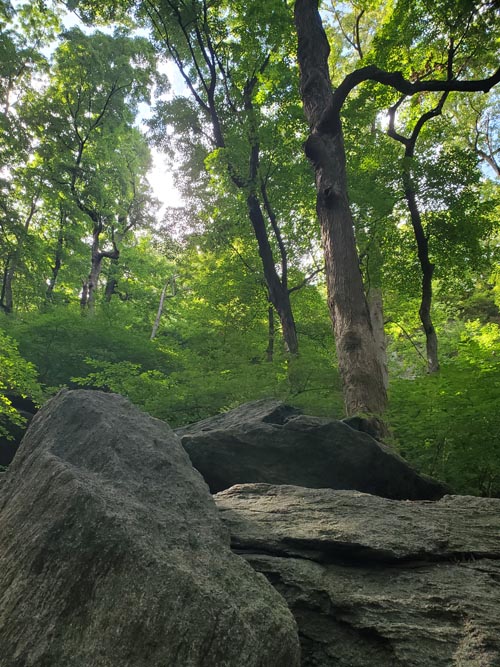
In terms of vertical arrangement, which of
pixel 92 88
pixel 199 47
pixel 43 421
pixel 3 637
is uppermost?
pixel 92 88

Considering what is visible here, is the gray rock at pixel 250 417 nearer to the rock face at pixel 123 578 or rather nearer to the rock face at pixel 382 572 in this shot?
the rock face at pixel 382 572

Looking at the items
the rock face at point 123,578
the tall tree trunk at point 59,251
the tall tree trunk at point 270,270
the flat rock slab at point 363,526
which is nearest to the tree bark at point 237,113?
the tall tree trunk at point 270,270

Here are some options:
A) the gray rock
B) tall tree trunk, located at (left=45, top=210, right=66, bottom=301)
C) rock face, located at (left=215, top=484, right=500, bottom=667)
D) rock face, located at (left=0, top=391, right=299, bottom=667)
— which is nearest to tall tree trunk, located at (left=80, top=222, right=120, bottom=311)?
tall tree trunk, located at (left=45, top=210, right=66, bottom=301)

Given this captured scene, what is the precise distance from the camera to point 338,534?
281cm

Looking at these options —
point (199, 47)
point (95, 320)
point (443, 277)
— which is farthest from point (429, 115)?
point (95, 320)

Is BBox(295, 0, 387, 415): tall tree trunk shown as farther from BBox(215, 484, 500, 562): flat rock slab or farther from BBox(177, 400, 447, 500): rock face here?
BBox(215, 484, 500, 562): flat rock slab

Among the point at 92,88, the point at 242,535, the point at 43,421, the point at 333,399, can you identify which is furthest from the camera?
the point at 92,88

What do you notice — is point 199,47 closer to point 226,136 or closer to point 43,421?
point 226,136

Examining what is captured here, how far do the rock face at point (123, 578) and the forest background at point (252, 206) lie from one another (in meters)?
3.58

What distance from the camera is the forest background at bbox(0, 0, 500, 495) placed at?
26.3ft

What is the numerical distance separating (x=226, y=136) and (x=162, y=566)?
11.0 m

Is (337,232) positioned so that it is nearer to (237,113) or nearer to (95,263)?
(237,113)

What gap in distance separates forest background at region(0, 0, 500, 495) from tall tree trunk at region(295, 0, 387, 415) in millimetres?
348

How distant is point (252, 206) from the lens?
11.5 meters
